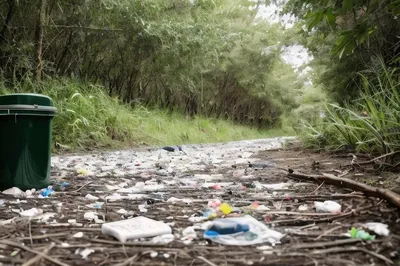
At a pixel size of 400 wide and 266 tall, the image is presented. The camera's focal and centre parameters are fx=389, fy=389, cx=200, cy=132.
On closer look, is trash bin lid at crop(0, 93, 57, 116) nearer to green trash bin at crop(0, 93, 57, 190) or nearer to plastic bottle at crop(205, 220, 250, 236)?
green trash bin at crop(0, 93, 57, 190)

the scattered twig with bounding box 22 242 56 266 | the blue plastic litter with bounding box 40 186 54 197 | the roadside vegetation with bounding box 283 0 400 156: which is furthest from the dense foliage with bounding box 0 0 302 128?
the scattered twig with bounding box 22 242 56 266

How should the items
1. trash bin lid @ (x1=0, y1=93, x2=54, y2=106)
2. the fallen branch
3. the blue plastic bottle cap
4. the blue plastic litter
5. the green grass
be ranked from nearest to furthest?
1. the blue plastic bottle cap
2. the fallen branch
3. the blue plastic litter
4. trash bin lid @ (x1=0, y1=93, x2=54, y2=106)
5. the green grass

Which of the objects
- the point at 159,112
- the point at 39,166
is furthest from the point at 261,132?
the point at 39,166

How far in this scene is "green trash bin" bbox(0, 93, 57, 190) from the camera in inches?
111

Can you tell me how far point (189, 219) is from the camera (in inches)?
81.0

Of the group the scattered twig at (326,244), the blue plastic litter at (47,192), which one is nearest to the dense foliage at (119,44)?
the blue plastic litter at (47,192)

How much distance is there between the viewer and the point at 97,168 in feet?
13.9

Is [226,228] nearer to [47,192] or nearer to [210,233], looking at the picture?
[210,233]

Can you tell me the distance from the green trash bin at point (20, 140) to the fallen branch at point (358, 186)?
80.7 inches

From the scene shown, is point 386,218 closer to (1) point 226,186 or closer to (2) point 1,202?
(1) point 226,186

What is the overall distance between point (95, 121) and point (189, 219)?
Result: 17.7 feet

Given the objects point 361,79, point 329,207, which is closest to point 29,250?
point 329,207

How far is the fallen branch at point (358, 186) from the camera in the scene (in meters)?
1.84

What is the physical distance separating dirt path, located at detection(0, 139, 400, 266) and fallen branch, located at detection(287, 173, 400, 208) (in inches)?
2.0
